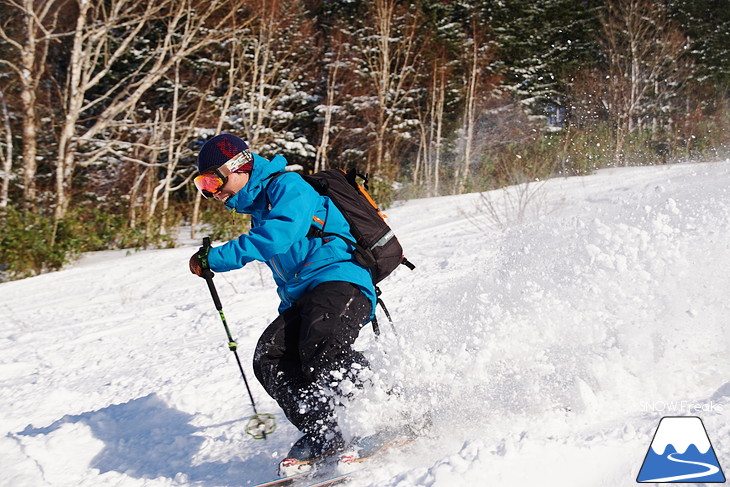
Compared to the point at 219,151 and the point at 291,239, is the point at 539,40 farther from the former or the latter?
the point at 291,239

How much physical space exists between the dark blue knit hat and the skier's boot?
1326mm

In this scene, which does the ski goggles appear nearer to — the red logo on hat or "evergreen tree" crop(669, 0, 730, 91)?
the red logo on hat

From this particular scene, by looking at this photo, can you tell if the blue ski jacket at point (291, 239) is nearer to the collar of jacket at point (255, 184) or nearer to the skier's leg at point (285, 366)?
the collar of jacket at point (255, 184)

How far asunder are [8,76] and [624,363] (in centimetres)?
1476

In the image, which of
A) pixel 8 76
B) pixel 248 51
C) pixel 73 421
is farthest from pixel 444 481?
pixel 248 51

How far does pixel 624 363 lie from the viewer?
3023 mm

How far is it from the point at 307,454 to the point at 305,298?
0.73 metres

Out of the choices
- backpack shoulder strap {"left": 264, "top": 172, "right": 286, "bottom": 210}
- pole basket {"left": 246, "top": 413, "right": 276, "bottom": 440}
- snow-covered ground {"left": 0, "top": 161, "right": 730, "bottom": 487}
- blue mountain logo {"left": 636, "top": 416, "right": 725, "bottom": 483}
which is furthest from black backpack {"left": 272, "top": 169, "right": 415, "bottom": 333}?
blue mountain logo {"left": 636, "top": 416, "right": 725, "bottom": 483}

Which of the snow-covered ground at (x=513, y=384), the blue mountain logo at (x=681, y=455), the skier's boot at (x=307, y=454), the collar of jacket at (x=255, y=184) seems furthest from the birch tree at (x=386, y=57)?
the blue mountain logo at (x=681, y=455)

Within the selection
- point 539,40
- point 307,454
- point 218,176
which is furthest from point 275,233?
point 539,40

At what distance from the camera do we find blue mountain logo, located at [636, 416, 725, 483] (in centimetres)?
210

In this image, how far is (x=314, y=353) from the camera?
2750 mm

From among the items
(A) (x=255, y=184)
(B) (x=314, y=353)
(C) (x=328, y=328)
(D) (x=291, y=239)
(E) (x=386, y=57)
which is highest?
(E) (x=386, y=57)

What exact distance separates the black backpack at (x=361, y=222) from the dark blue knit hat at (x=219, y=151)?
0.24 meters
